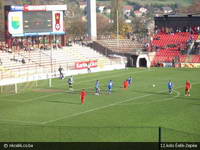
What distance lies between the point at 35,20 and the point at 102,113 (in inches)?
1387

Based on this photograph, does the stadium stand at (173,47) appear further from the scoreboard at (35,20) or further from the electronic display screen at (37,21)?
the electronic display screen at (37,21)

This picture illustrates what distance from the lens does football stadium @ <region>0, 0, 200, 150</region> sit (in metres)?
27.2

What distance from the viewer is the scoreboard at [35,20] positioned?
66.2 metres

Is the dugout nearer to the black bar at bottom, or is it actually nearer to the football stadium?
the football stadium

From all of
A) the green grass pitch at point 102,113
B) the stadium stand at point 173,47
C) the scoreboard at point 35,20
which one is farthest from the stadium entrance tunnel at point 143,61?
the green grass pitch at point 102,113

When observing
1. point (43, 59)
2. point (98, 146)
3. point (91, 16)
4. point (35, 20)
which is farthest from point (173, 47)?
point (98, 146)

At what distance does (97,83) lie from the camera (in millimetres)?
43938

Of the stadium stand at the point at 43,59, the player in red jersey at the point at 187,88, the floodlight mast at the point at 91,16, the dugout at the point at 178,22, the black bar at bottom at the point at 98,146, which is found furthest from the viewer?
the dugout at the point at 178,22

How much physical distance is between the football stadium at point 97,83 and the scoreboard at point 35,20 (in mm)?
117

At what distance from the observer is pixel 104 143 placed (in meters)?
24.1

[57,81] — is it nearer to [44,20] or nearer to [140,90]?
[140,90]

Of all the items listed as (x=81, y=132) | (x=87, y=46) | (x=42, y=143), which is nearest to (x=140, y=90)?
(x=81, y=132)

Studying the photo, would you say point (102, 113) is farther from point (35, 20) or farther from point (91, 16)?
point (91, 16)

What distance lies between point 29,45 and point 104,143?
47158mm
